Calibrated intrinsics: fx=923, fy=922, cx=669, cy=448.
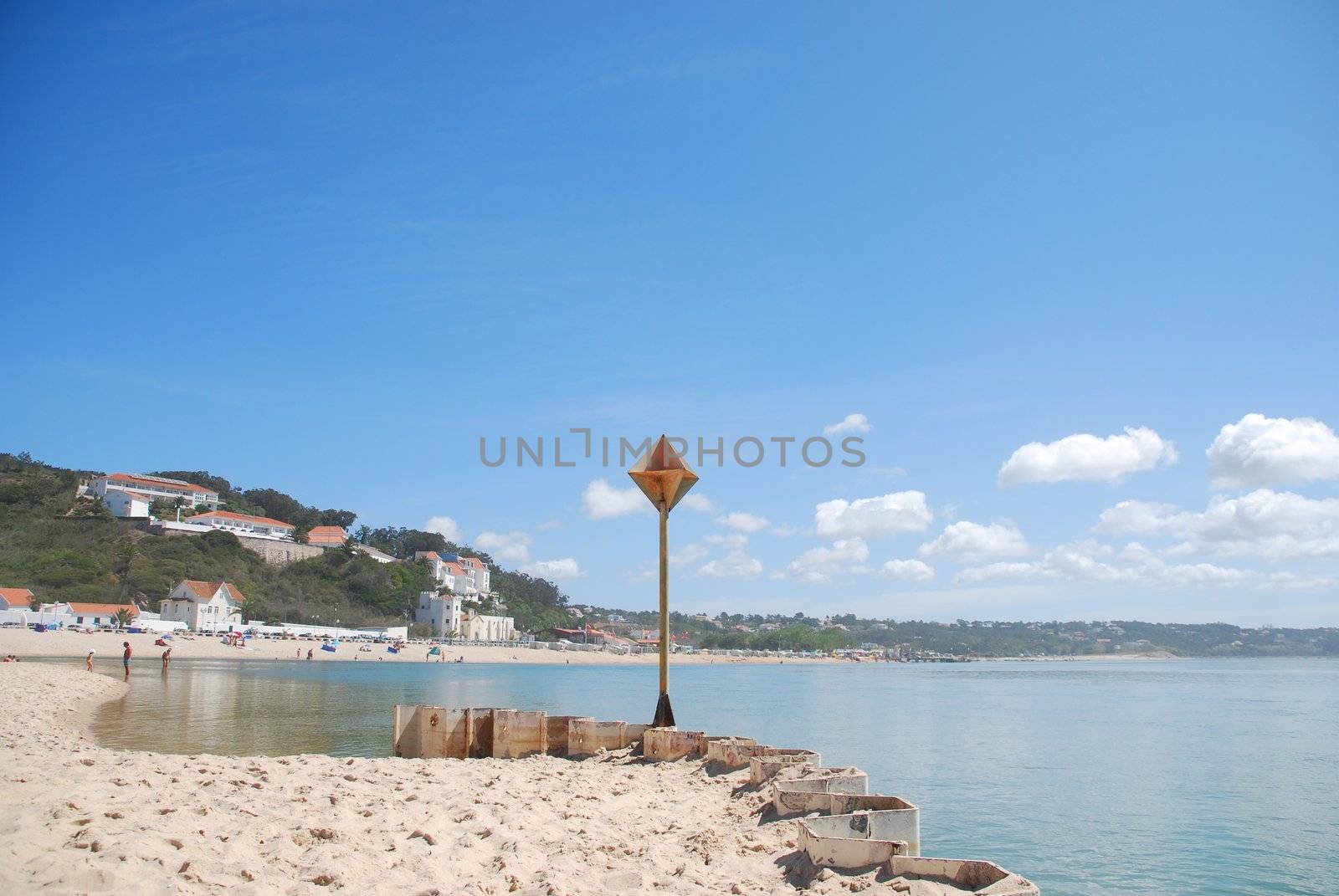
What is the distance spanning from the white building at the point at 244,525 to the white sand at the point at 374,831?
123 m

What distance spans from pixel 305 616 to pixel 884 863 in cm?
11459

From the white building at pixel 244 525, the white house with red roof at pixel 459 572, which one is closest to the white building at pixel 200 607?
the white building at pixel 244 525

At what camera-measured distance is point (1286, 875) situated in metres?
13.6

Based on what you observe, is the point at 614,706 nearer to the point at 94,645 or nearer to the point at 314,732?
the point at 314,732

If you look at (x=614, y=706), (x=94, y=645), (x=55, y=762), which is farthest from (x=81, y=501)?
(x=55, y=762)

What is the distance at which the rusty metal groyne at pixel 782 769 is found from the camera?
21.4ft

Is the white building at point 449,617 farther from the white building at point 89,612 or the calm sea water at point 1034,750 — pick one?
the calm sea water at point 1034,750

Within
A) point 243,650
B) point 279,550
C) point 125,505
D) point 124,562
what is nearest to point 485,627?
point 279,550

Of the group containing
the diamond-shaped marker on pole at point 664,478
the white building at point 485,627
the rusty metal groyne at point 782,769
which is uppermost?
the diamond-shaped marker on pole at point 664,478

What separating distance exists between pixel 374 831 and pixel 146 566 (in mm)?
102878

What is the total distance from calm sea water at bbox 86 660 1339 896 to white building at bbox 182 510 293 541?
79.5 meters

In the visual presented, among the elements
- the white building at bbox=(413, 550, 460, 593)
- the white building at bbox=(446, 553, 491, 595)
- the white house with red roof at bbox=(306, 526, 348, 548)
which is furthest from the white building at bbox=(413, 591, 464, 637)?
the white building at bbox=(446, 553, 491, 595)

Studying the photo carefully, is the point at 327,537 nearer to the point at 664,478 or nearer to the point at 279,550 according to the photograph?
the point at 279,550

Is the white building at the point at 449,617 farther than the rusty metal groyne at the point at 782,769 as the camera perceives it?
Yes
